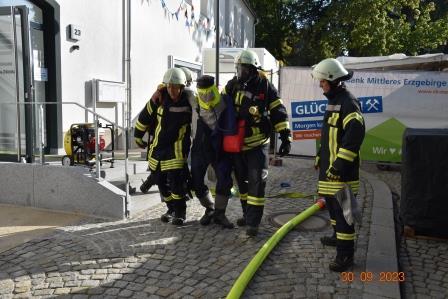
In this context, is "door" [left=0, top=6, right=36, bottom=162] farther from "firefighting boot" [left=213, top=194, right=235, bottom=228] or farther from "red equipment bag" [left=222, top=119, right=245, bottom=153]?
"red equipment bag" [left=222, top=119, right=245, bottom=153]

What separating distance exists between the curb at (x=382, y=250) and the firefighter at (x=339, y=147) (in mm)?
290

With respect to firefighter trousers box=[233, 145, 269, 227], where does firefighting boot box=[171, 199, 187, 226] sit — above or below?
below

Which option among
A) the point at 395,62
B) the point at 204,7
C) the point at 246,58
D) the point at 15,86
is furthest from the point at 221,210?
the point at 204,7

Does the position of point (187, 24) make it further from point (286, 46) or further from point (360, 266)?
point (286, 46)

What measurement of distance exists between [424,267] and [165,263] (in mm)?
2360

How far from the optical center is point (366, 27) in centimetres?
2378

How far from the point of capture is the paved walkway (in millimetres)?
3500

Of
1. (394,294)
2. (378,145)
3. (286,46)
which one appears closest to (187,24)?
(378,145)

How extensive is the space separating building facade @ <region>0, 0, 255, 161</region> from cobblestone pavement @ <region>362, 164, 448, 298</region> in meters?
3.93

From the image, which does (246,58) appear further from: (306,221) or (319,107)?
(319,107)

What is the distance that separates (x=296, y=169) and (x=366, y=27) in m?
17.0

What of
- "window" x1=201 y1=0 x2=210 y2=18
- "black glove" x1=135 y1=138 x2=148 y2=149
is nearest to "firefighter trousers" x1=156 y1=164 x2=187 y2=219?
"black glove" x1=135 y1=138 x2=148 y2=149

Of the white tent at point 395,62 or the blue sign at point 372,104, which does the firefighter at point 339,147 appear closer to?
the blue sign at point 372,104

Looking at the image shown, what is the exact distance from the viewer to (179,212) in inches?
202
